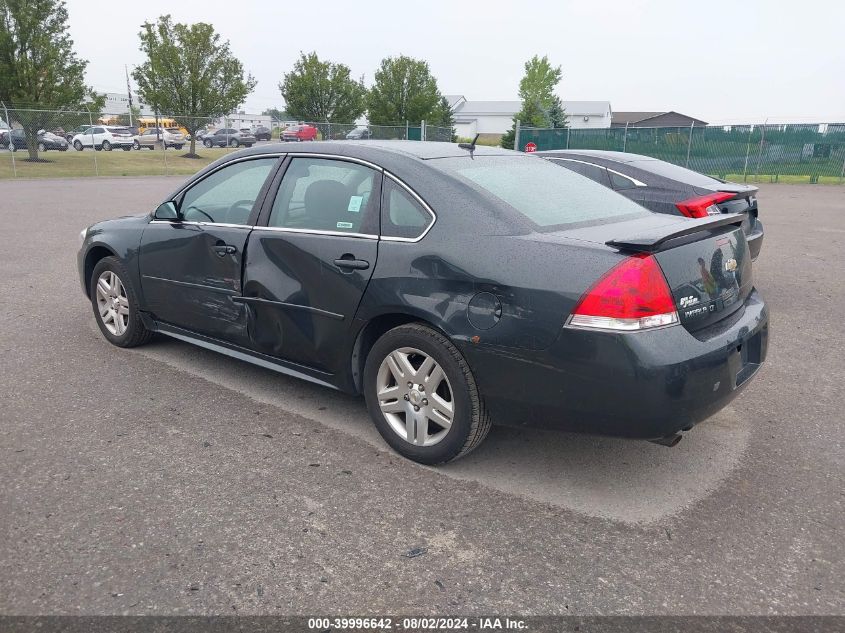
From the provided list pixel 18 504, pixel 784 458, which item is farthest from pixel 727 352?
pixel 18 504

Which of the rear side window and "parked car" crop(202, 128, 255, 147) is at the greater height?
"parked car" crop(202, 128, 255, 147)

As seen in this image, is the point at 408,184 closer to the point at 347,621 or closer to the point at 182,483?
the point at 182,483

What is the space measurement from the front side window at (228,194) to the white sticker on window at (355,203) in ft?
2.47

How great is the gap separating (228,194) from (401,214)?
1458mm

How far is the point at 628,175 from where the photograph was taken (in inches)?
293

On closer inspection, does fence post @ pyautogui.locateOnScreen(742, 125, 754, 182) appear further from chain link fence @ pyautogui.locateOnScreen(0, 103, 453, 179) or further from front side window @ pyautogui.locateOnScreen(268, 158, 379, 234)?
front side window @ pyautogui.locateOnScreen(268, 158, 379, 234)

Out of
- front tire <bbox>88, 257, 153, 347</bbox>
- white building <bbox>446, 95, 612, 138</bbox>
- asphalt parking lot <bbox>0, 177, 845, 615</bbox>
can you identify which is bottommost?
asphalt parking lot <bbox>0, 177, 845, 615</bbox>

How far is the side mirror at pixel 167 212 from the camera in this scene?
460cm

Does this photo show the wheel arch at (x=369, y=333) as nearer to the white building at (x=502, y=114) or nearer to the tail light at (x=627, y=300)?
the tail light at (x=627, y=300)

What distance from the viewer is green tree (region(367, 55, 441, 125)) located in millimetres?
43844

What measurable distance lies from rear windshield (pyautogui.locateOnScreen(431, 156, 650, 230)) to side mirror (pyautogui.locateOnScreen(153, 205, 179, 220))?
6.28ft

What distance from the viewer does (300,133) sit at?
36.0 m

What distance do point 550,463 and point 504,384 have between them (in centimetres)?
72

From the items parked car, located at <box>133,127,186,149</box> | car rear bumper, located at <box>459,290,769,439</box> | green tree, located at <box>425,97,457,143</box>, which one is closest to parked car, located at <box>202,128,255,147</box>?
parked car, located at <box>133,127,186,149</box>
